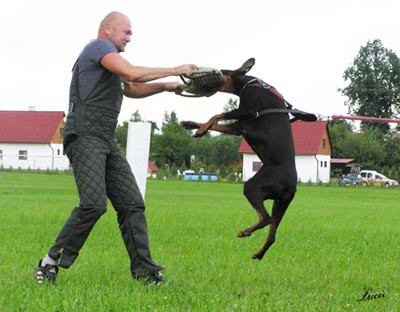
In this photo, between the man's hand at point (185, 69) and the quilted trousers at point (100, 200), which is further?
the quilted trousers at point (100, 200)

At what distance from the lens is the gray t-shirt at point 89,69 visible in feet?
Result: 20.3


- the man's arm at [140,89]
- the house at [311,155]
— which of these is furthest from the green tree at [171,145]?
the man's arm at [140,89]

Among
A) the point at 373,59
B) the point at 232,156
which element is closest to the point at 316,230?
the point at 232,156

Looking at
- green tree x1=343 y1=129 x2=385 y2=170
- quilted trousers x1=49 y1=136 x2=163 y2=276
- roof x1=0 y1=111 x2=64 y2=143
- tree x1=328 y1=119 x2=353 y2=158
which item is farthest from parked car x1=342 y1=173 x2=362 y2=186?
quilted trousers x1=49 y1=136 x2=163 y2=276

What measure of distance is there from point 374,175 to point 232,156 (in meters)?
17.8

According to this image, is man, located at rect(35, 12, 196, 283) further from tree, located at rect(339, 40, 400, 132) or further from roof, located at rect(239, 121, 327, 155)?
tree, located at rect(339, 40, 400, 132)

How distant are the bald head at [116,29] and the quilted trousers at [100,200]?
0.88 metres

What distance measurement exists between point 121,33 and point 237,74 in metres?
1.23

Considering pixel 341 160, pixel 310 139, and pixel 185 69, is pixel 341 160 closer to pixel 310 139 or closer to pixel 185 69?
pixel 310 139

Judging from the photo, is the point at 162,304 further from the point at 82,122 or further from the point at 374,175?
the point at 374,175

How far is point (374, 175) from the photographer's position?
6719 centimetres

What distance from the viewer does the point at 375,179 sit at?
215 feet

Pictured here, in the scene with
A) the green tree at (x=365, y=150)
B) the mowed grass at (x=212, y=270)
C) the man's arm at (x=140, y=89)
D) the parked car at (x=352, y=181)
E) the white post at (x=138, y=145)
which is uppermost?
the green tree at (x=365, y=150)

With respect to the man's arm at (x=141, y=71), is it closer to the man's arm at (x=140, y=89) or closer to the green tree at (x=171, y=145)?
the man's arm at (x=140, y=89)
